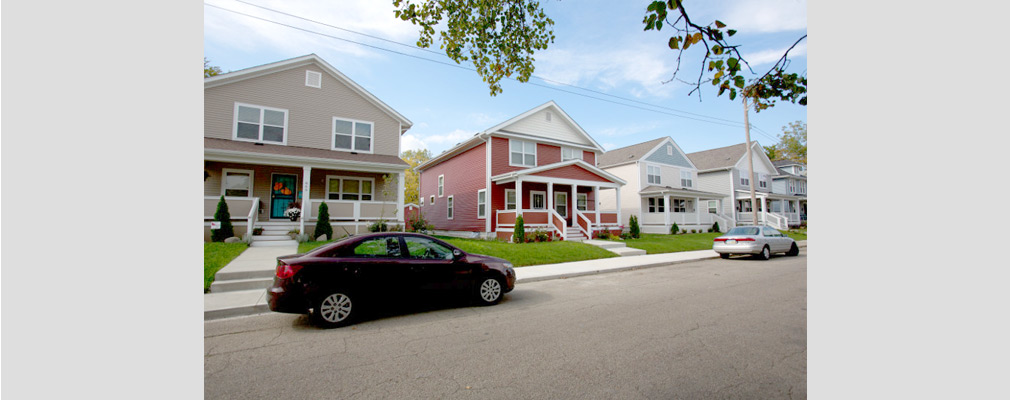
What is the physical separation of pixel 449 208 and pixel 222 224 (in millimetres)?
12226

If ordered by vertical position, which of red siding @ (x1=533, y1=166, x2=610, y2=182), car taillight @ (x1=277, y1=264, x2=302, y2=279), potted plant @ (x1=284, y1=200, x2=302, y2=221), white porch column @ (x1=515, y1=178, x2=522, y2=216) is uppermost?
red siding @ (x1=533, y1=166, x2=610, y2=182)

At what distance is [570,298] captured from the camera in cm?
725

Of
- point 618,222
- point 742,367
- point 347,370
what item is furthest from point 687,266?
point 347,370

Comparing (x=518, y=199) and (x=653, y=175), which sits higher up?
(x=653, y=175)

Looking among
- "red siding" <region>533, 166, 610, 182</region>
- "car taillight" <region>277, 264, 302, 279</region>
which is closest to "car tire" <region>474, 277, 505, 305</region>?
"car taillight" <region>277, 264, 302, 279</region>

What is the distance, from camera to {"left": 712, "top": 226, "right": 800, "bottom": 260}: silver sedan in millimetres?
14188

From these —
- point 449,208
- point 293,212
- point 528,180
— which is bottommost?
point 293,212

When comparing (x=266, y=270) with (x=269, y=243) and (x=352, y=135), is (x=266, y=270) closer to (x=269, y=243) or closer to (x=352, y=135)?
(x=269, y=243)

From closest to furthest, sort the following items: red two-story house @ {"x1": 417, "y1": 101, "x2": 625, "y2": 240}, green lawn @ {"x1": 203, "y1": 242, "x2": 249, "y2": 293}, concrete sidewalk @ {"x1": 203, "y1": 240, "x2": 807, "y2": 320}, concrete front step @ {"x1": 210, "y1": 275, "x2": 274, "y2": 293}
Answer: concrete sidewalk @ {"x1": 203, "y1": 240, "x2": 807, "y2": 320}, concrete front step @ {"x1": 210, "y1": 275, "x2": 274, "y2": 293}, green lawn @ {"x1": 203, "y1": 242, "x2": 249, "y2": 293}, red two-story house @ {"x1": 417, "y1": 101, "x2": 625, "y2": 240}

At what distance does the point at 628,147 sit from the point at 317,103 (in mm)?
24624

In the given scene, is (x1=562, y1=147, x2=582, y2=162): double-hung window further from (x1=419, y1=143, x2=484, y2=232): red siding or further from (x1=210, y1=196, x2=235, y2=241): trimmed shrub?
(x1=210, y1=196, x2=235, y2=241): trimmed shrub

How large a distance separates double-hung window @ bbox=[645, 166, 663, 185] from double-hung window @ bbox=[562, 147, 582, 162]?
320 inches

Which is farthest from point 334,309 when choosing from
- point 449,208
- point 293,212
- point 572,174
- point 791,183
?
point 791,183

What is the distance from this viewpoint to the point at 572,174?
19.7 meters
